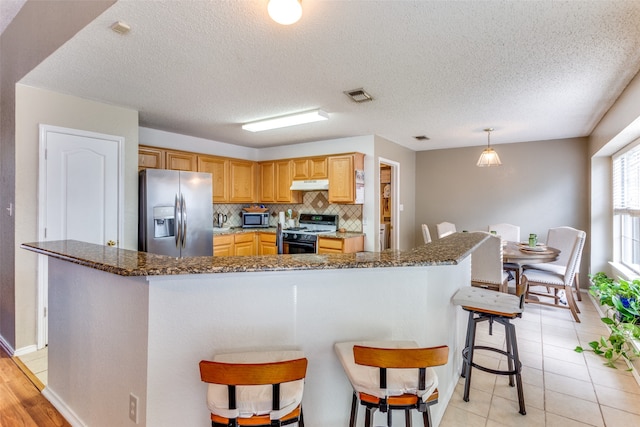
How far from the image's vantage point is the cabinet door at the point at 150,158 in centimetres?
417

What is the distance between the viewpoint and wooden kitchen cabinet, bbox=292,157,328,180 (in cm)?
497

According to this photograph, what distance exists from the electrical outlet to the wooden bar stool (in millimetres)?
995

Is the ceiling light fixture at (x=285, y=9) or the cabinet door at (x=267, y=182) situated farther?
the cabinet door at (x=267, y=182)

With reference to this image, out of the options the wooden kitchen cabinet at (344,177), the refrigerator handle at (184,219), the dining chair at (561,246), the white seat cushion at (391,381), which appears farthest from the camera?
the wooden kitchen cabinet at (344,177)

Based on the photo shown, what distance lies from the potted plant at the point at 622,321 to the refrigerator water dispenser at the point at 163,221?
4.28 metres

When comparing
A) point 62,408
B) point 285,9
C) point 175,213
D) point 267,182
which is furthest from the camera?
point 267,182

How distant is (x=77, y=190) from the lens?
3010 millimetres

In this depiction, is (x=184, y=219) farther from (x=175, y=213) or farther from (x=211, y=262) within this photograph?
(x=211, y=262)

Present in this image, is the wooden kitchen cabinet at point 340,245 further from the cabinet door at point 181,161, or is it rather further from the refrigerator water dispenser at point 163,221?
the cabinet door at point 181,161

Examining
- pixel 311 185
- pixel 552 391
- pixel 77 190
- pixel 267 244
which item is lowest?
pixel 552 391

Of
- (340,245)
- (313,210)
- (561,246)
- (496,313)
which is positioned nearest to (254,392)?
(496,313)

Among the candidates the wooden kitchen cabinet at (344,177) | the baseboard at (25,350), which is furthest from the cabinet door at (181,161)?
the baseboard at (25,350)

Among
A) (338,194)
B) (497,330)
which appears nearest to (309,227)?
(338,194)

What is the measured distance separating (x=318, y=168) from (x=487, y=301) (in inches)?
135
